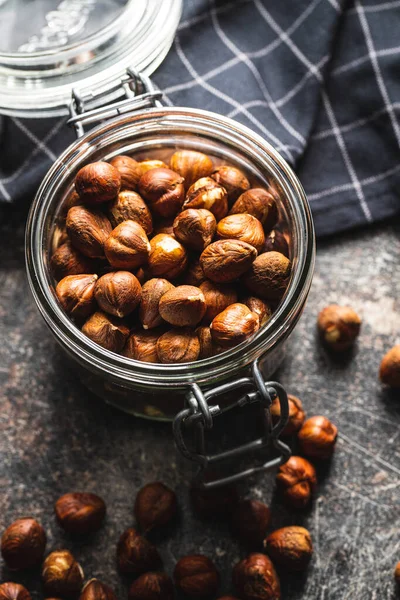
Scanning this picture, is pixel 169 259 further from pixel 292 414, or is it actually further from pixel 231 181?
pixel 292 414

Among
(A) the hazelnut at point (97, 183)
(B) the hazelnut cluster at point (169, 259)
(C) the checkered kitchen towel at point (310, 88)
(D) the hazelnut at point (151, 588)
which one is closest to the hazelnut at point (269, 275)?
(B) the hazelnut cluster at point (169, 259)

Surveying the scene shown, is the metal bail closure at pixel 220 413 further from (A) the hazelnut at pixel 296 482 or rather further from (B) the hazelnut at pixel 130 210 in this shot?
(B) the hazelnut at pixel 130 210

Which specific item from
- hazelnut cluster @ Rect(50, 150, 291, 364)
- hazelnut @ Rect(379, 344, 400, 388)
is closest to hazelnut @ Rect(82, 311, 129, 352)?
hazelnut cluster @ Rect(50, 150, 291, 364)

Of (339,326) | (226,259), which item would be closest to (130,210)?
(226,259)

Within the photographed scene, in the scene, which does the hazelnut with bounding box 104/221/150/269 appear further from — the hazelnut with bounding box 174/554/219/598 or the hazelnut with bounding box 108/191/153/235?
the hazelnut with bounding box 174/554/219/598

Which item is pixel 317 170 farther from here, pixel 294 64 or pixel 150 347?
pixel 150 347

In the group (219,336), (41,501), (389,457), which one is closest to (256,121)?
(219,336)
